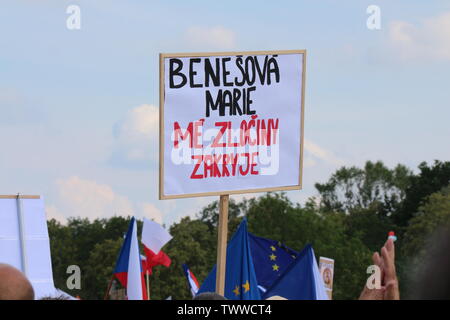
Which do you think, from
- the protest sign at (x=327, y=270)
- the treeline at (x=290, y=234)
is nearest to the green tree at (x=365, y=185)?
the treeline at (x=290, y=234)

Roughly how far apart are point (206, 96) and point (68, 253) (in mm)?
76544

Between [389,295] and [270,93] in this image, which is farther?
[270,93]

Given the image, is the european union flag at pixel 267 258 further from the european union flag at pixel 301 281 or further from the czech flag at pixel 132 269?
the european union flag at pixel 301 281

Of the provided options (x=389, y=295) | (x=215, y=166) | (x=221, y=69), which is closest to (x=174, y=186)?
(x=215, y=166)

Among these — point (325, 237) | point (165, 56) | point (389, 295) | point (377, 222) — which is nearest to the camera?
point (389, 295)

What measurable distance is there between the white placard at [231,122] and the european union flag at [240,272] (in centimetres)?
302

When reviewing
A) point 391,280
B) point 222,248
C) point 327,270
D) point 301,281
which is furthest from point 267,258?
point 391,280

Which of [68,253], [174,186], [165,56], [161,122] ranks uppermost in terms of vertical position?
[165,56]

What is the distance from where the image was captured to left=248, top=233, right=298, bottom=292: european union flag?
20844mm

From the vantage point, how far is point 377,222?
87.2 m

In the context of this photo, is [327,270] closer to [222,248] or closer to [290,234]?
[222,248]

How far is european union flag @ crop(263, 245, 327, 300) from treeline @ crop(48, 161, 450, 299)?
4409cm

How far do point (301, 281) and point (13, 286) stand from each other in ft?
38.4
